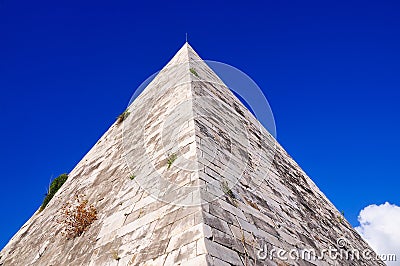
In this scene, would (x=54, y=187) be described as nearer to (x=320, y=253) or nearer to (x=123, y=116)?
(x=123, y=116)

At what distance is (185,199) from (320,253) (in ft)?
8.60

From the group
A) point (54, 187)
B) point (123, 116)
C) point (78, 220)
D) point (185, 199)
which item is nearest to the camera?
point (185, 199)

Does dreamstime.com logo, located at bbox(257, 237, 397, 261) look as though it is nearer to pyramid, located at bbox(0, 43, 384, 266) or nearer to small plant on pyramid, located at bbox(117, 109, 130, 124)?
pyramid, located at bbox(0, 43, 384, 266)

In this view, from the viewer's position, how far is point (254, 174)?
16.6ft

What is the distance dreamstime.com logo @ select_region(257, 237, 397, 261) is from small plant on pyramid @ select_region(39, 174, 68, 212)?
5125 mm

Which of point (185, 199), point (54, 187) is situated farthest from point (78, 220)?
point (54, 187)

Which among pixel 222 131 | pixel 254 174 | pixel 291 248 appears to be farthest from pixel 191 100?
pixel 291 248

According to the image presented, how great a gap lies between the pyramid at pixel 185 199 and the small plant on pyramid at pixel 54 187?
237 millimetres

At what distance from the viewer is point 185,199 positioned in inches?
130

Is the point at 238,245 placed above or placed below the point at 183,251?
above

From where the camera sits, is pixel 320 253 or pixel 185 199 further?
pixel 320 253

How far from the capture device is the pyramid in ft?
10.2

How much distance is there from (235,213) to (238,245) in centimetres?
47

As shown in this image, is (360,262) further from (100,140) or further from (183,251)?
(100,140)
